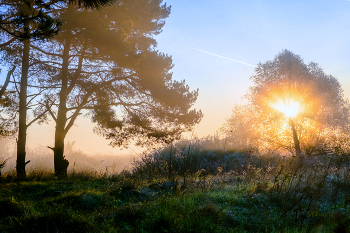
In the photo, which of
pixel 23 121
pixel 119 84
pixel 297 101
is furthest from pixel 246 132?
pixel 23 121

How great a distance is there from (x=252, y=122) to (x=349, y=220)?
1674 cm

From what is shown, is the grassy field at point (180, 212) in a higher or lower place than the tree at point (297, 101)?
lower

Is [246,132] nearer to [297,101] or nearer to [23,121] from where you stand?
[297,101]

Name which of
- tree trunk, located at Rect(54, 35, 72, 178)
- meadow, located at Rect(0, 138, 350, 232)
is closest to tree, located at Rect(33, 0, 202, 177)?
tree trunk, located at Rect(54, 35, 72, 178)

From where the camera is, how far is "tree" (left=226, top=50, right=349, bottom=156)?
18.2 m

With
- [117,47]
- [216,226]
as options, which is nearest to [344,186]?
[216,226]

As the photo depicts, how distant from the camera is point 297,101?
18531 mm

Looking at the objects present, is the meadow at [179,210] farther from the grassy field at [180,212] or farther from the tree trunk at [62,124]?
the tree trunk at [62,124]

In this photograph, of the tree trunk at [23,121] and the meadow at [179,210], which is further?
the tree trunk at [23,121]

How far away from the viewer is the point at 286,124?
19672 millimetres

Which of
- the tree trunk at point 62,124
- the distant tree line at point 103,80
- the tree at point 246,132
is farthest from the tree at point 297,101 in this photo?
the tree trunk at point 62,124

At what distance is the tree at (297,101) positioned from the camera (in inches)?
717

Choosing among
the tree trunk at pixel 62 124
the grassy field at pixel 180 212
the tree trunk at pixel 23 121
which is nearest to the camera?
the grassy field at pixel 180 212

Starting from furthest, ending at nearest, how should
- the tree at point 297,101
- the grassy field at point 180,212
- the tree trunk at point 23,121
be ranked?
the tree at point 297,101 → the tree trunk at point 23,121 → the grassy field at point 180,212
